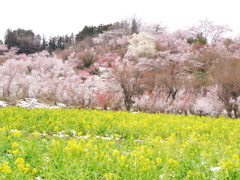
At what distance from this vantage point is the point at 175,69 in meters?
25.9

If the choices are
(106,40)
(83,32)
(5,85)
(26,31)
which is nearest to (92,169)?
(5,85)

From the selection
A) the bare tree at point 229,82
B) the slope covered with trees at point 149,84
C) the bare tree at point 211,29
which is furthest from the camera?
the bare tree at point 211,29

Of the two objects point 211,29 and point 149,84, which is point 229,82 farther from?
point 211,29

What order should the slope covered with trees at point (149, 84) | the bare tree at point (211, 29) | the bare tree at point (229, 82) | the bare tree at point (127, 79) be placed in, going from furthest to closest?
the bare tree at point (211, 29), the bare tree at point (127, 79), the slope covered with trees at point (149, 84), the bare tree at point (229, 82)

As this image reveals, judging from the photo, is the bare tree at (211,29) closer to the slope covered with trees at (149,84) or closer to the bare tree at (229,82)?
the slope covered with trees at (149,84)

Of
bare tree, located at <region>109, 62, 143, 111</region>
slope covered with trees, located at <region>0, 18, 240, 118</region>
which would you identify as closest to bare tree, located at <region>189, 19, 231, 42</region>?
slope covered with trees, located at <region>0, 18, 240, 118</region>

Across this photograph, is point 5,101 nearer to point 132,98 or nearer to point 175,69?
point 132,98

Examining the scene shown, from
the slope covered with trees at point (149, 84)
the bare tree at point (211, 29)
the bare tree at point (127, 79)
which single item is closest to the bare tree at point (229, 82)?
the slope covered with trees at point (149, 84)

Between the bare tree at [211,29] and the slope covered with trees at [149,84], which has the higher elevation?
the bare tree at [211,29]

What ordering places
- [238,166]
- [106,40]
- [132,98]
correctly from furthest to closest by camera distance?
[106,40], [132,98], [238,166]

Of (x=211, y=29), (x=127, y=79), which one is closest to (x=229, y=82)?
(x=127, y=79)

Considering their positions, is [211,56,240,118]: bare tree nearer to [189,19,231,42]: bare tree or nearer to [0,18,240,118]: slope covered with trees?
[0,18,240,118]: slope covered with trees

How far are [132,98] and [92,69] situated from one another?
20.6 meters

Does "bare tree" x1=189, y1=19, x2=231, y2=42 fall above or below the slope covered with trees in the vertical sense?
above
